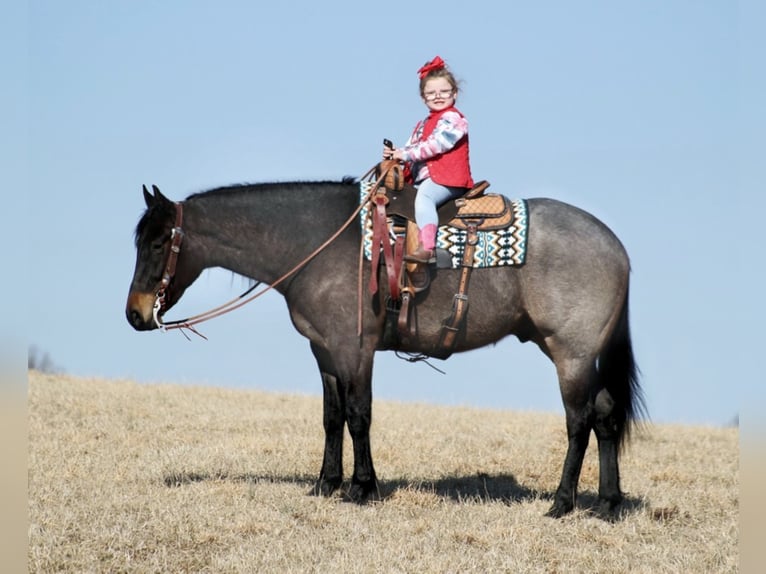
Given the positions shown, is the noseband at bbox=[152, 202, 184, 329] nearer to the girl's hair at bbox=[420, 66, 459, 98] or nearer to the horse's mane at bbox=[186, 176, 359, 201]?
the horse's mane at bbox=[186, 176, 359, 201]

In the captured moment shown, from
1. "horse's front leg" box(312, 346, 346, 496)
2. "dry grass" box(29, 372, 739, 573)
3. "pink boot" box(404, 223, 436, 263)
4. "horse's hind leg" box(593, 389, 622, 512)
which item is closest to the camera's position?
"dry grass" box(29, 372, 739, 573)

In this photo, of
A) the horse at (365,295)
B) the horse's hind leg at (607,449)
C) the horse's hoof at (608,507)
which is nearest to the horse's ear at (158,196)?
the horse at (365,295)

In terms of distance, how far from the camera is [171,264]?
7.62 metres

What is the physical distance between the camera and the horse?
7422 mm

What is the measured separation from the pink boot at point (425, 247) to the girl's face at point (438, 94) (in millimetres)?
1040

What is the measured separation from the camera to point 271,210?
782cm

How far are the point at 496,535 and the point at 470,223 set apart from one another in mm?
2536

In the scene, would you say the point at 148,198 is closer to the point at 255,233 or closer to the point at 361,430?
the point at 255,233

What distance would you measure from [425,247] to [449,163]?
749mm

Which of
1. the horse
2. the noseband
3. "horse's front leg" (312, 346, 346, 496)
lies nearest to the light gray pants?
the horse

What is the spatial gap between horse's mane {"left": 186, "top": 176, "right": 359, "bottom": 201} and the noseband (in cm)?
33

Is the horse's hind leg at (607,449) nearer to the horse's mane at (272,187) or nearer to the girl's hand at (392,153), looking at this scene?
the girl's hand at (392,153)

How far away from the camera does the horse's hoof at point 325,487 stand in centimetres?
773

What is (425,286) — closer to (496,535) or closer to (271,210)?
(271,210)
